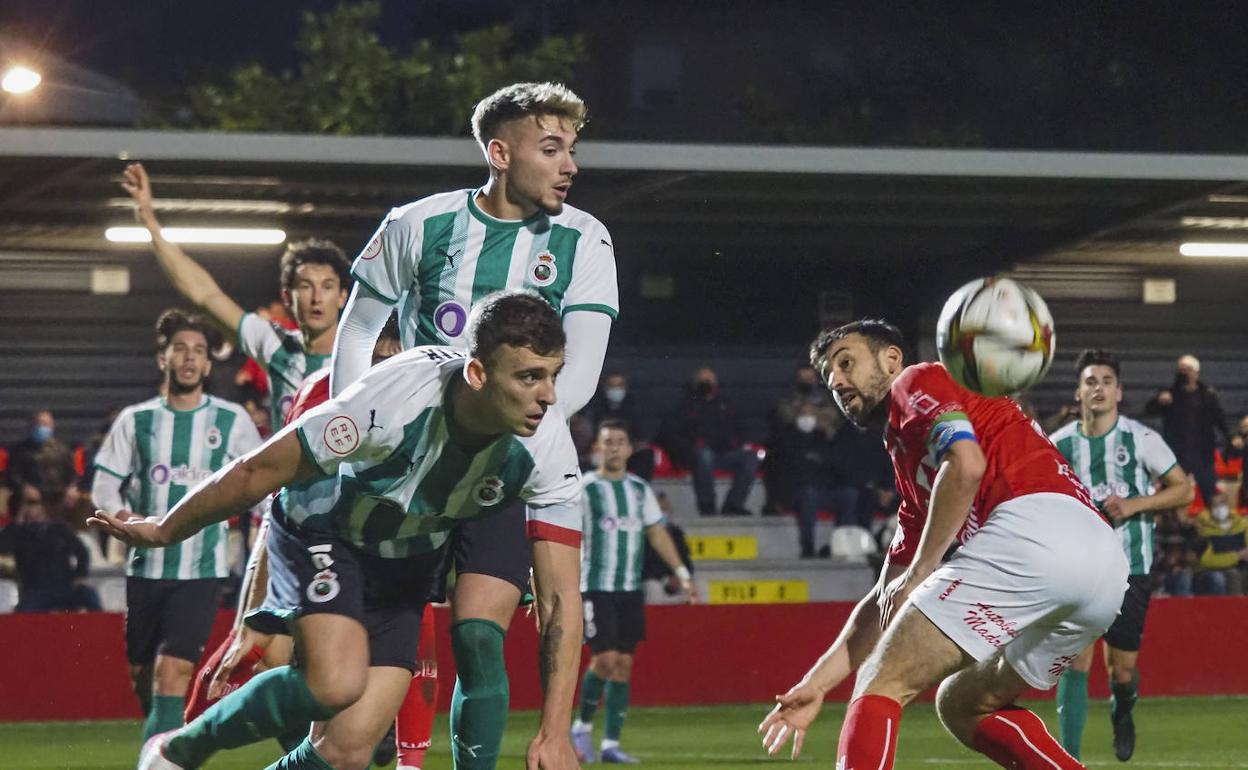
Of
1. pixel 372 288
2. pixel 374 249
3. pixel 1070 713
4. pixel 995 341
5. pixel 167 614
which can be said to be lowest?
pixel 1070 713

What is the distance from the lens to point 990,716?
5.69m

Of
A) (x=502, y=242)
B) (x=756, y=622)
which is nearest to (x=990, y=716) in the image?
(x=502, y=242)

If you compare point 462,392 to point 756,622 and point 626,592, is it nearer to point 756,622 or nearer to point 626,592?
point 626,592

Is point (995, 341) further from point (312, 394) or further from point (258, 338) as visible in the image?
point (258, 338)

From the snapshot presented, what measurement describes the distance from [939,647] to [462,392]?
1.52m

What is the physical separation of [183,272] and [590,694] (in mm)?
5016

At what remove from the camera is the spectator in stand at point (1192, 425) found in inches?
711

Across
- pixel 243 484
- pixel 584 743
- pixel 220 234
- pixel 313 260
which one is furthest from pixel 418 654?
pixel 220 234

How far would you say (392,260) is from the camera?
5477 mm

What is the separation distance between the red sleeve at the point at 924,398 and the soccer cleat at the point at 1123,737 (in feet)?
18.1

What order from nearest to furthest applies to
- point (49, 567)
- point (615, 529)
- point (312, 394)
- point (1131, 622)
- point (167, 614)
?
point (312, 394)
point (167, 614)
point (1131, 622)
point (615, 529)
point (49, 567)

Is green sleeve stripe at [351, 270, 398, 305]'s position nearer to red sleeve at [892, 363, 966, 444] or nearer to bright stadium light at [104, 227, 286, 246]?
red sleeve at [892, 363, 966, 444]

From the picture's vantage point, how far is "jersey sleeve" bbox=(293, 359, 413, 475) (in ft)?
15.6

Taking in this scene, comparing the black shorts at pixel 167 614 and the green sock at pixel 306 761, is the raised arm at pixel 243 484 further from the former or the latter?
the black shorts at pixel 167 614
